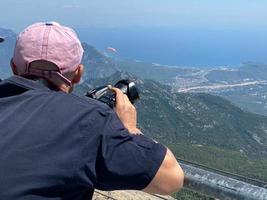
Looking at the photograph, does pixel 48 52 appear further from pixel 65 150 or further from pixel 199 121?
pixel 199 121

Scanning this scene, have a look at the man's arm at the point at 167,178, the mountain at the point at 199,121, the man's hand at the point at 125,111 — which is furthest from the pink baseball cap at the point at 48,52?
the mountain at the point at 199,121

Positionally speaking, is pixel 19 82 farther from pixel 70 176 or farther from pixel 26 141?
pixel 70 176

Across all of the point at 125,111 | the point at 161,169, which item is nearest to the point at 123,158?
the point at 161,169

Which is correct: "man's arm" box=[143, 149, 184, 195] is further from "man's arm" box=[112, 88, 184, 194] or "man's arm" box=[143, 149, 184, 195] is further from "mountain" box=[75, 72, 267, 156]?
"mountain" box=[75, 72, 267, 156]

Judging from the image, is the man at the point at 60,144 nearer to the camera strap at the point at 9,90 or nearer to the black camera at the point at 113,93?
the camera strap at the point at 9,90

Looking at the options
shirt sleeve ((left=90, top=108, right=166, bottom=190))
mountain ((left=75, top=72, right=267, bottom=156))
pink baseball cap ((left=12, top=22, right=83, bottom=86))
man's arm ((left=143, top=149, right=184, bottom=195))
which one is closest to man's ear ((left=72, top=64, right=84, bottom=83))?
pink baseball cap ((left=12, top=22, right=83, bottom=86))

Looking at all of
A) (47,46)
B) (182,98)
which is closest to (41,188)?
(47,46)

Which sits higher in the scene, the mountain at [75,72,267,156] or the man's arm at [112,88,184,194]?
the man's arm at [112,88,184,194]
